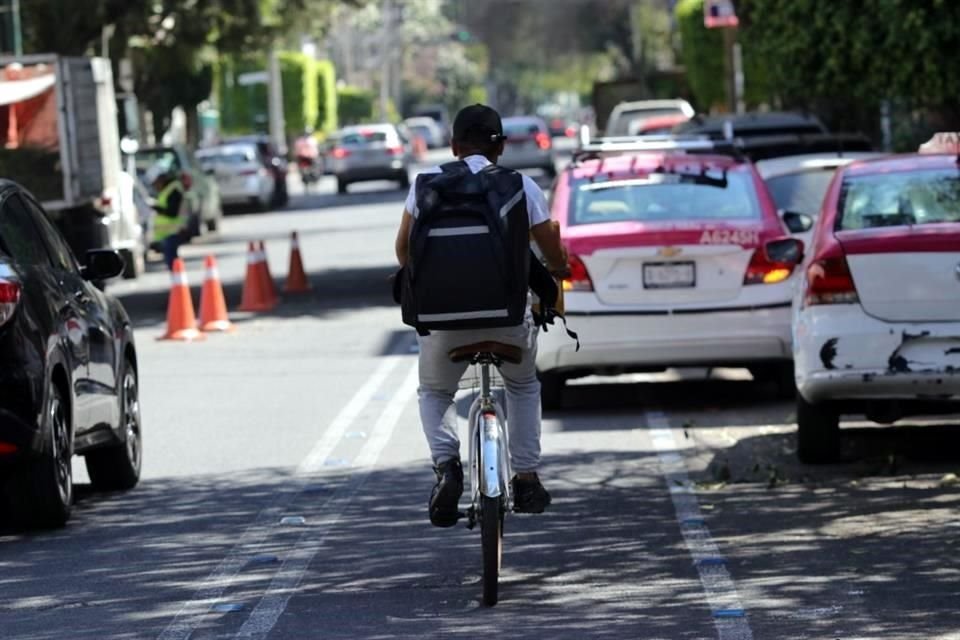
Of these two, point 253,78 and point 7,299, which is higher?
point 7,299

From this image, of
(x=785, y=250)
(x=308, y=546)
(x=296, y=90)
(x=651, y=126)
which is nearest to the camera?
(x=308, y=546)

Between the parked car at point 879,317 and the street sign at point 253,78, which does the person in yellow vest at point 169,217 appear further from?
the street sign at point 253,78

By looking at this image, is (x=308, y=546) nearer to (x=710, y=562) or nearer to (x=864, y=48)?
(x=710, y=562)

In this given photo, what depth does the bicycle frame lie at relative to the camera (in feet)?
27.1

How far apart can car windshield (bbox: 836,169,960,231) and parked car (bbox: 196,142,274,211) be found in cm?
3415

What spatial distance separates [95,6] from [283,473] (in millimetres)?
25204

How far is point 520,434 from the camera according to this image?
28.5ft

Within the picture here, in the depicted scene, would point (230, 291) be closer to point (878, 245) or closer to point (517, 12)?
point (878, 245)

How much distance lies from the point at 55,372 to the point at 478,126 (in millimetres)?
2983

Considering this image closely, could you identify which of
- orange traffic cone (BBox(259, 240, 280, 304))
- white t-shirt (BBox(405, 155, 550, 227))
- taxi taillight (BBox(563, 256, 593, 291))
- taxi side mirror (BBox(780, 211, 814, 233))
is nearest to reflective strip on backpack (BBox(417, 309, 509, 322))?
white t-shirt (BBox(405, 155, 550, 227))

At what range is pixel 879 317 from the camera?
1130 cm

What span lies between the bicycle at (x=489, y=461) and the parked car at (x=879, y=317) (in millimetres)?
3264

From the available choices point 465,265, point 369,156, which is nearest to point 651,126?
point 369,156

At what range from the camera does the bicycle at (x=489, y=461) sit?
8172mm
